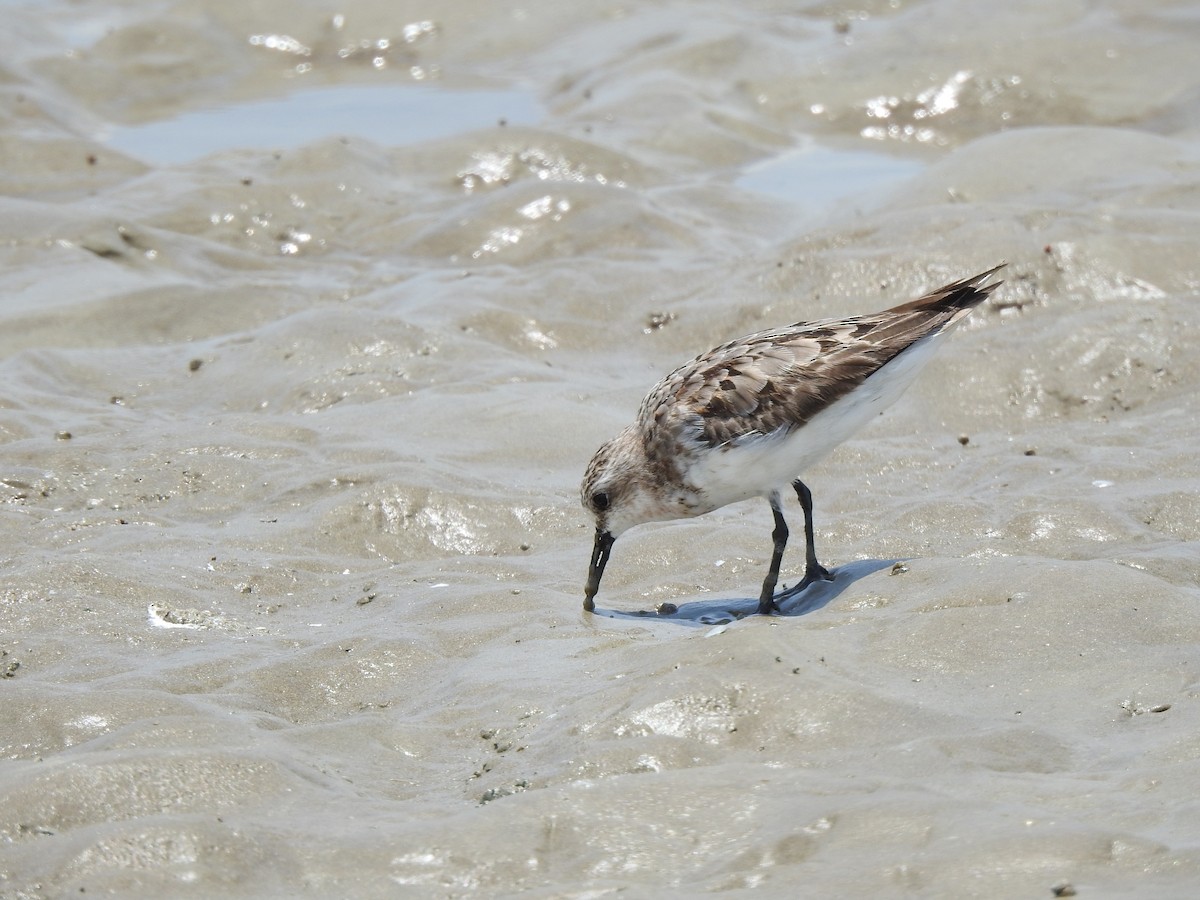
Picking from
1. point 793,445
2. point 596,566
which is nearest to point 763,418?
point 793,445

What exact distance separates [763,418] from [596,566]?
113 cm

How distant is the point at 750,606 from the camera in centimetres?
732

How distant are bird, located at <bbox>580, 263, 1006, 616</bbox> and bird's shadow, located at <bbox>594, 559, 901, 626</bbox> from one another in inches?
2.6

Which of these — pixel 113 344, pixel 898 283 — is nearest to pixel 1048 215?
pixel 898 283

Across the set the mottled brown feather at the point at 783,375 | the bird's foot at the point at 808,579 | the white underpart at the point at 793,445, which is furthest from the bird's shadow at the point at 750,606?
the mottled brown feather at the point at 783,375

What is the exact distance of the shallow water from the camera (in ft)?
15.3

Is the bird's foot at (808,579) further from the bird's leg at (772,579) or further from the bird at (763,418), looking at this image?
the bird's leg at (772,579)

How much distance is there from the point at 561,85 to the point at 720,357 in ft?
42.0

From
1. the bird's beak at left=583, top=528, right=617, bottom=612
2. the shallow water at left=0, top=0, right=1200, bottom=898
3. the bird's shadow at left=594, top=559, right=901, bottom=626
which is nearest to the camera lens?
the shallow water at left=0, top=0, right=1200, bottom=898

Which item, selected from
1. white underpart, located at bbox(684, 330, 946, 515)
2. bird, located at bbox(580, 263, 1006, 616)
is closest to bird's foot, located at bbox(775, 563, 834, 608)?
bird, located at bbox(580, 263, 1006, 616)

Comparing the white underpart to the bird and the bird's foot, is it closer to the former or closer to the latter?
the bird

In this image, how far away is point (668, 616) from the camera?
727 cm

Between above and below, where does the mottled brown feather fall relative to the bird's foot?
above

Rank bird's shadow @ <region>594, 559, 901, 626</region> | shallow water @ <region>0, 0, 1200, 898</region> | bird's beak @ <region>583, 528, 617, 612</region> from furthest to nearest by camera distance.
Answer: bird's beak @ <region>583, 528, 617, 612</region>, bird's shadow @ <region>594, 559, 901, 626</region>, shallow water @ <region>0, 0, 1200, 898</region>
